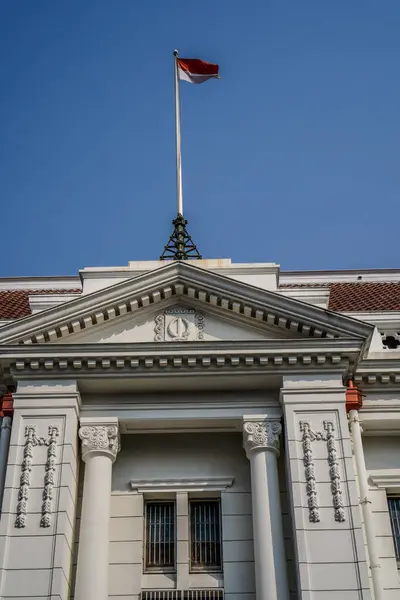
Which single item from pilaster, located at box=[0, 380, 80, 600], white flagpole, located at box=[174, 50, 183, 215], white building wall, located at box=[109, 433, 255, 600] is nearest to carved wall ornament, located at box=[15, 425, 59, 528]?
pilaster, located at box=[0, 380, 80, 600]

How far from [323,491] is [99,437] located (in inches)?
205

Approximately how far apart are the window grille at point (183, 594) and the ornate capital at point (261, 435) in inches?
125

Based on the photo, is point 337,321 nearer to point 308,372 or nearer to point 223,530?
point 308,372

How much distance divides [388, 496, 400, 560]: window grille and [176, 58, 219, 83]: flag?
15047mm

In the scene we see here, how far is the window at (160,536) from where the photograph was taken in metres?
20.4

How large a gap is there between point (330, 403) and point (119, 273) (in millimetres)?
6494

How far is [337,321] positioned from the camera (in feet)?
70.4

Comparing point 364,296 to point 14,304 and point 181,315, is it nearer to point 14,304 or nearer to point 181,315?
point 181,315

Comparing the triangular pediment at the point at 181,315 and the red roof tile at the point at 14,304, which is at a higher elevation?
the red roof tile at the point at 14,304

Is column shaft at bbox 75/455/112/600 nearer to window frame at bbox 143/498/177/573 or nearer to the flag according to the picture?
window frame at bbox 143/498/177/573

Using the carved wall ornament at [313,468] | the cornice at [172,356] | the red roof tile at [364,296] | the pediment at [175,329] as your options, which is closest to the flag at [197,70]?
the red roof tile at [364,296]

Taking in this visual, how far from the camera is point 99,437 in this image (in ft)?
68.1

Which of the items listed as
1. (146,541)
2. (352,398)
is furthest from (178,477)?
(352,398)

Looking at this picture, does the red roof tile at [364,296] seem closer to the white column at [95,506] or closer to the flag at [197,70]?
the flag at [197,70]
